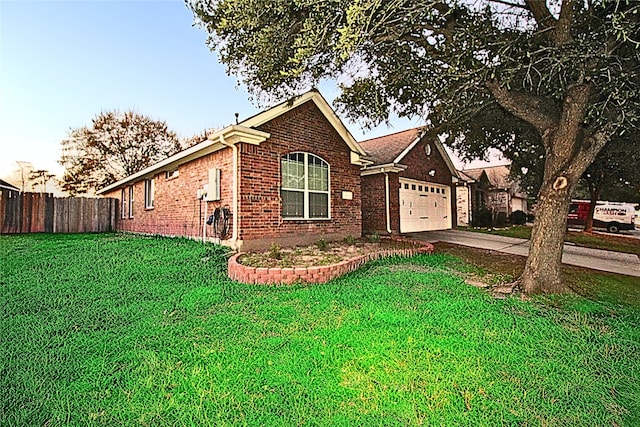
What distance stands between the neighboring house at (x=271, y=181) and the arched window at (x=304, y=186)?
3cm

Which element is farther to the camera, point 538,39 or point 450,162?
point 450,162

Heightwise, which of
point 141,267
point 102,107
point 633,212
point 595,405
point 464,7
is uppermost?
point 102,107

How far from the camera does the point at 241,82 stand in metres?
6.92

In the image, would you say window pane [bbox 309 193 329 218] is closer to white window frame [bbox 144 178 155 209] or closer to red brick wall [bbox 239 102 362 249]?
red brick wall [bbox 239 102 362 249]

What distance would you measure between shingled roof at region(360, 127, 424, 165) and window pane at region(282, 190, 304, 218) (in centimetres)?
556

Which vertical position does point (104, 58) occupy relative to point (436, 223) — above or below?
above

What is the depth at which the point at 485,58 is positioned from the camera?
19.3ft

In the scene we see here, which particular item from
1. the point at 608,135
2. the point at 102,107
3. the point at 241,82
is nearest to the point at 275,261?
the point at 241,82

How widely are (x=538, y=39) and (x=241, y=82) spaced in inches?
227

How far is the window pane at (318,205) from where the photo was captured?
9.84 meters

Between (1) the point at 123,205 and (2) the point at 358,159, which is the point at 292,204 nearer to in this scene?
(2) the point at 358,159

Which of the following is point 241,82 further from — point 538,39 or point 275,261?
point 538,39

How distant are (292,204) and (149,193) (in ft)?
27.1

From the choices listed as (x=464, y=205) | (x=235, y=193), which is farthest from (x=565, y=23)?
(x=464, y=205)
